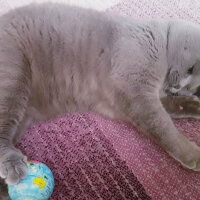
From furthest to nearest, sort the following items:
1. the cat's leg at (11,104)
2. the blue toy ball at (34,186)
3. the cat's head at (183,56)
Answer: the cat's head at (183,56)
the cat's leg at (11,104)
the blue toy ball at (34,186)

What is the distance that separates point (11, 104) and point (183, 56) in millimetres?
801

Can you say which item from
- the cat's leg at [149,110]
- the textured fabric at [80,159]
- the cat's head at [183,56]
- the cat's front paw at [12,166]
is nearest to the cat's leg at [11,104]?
the cat's front paw at [12,166]

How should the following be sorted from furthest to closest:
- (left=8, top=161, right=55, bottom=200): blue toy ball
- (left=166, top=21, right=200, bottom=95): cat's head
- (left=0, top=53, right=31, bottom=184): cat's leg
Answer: (left=166, top=21, right=200, bottom=95): cat's head < (left=0, top=53, right=31, bottom=184): cat's leg < (left=8, top=161, right=55, bottom=200): blue toy ball

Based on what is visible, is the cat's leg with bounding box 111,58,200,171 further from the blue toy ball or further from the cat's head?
the blue toy ball

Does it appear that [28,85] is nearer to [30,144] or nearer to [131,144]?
[30,144]

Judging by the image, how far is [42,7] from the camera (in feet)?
4.29

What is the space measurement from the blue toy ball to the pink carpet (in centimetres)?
12

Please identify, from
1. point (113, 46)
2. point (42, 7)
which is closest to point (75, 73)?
point (113, 46)

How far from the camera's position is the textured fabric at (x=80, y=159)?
44.8 inches

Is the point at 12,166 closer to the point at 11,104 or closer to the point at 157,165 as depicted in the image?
the point at 11,104

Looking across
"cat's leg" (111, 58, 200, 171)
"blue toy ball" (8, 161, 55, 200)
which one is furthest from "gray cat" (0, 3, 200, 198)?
"blue toy ball" (8, 161, 55, 200)

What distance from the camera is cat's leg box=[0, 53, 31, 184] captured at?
43.1 inches

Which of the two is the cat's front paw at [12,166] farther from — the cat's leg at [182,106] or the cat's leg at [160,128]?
the cat's leg at [182,106]

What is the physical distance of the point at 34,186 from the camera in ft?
3.25
